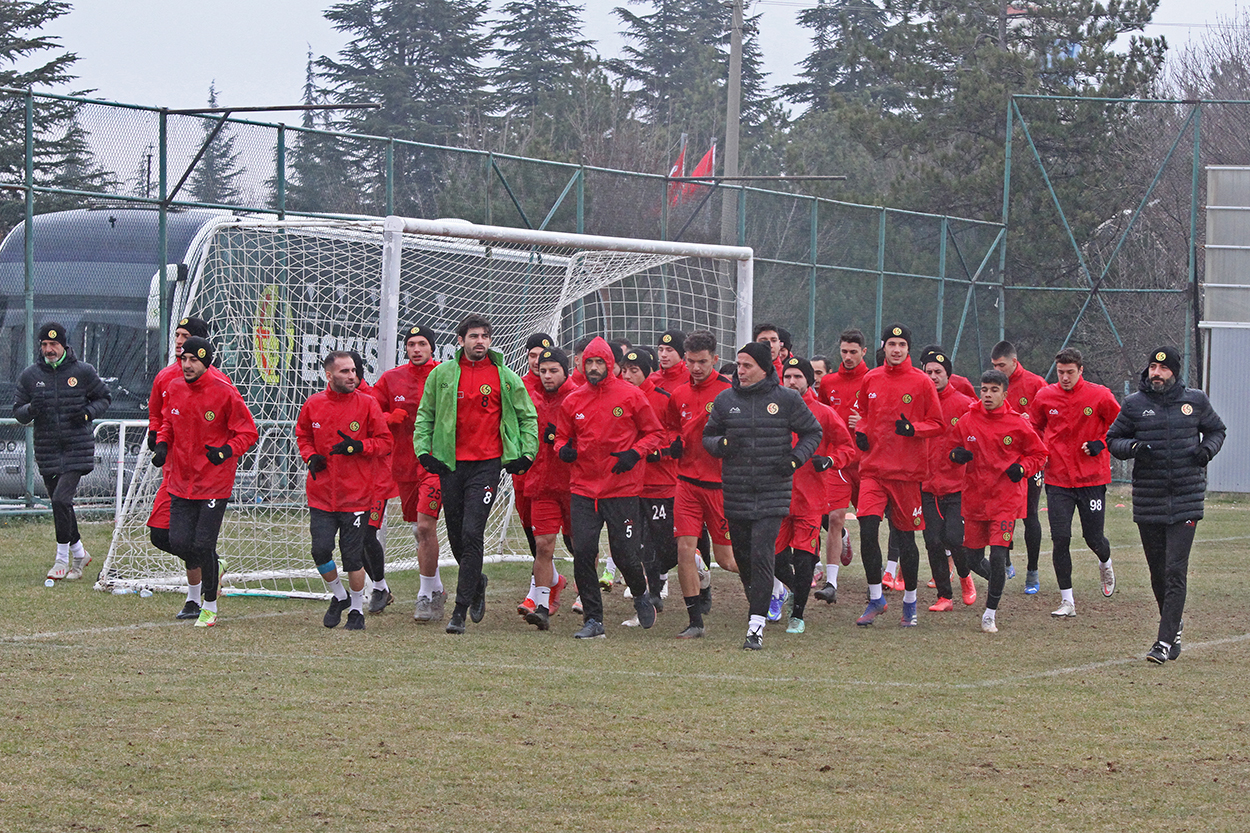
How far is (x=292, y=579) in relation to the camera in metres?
12.5

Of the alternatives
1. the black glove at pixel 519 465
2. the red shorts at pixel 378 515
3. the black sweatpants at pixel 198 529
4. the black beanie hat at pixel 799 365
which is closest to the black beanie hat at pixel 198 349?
the black sweatpants at pixel 198 529

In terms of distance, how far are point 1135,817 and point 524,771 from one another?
229cm

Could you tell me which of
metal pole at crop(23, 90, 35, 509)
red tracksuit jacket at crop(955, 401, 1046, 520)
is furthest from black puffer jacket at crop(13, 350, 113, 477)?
red tracksuit jacket at crop(955, 401, 1046, 520)

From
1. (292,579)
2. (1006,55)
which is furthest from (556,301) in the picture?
(1006,55)

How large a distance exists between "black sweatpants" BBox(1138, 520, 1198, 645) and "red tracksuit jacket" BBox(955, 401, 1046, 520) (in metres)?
1.76

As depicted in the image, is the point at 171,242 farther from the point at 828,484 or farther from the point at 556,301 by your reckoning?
the point at 828,484

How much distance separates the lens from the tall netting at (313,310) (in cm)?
1216

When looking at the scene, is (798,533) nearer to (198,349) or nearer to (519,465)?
(519,465)

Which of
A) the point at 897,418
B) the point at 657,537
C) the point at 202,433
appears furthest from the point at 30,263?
the point at 897,418

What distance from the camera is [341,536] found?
9.99 metres

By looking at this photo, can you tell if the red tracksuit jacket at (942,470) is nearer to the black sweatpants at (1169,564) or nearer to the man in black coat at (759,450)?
the man in black coat at (759,450)

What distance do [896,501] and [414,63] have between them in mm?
40254

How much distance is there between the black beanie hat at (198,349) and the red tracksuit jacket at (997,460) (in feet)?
17.5

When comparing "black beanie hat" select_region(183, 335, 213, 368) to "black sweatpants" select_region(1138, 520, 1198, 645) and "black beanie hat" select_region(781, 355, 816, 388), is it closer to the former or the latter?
"black beanie hat" select_region(781, 355, 816, 388)
